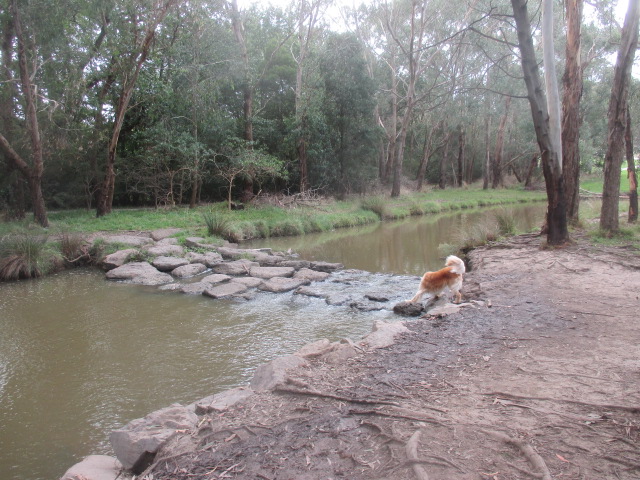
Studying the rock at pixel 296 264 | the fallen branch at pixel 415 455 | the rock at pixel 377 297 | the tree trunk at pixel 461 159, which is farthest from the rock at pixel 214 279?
the tree trunk at pixel 461 159

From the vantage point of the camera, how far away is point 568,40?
10688mm

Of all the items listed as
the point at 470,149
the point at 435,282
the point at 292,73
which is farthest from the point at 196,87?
the point at 470,149

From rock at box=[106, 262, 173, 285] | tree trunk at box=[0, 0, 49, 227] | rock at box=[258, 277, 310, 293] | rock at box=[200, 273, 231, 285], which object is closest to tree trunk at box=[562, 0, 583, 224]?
rock at box=[258, 277, 310, 293]

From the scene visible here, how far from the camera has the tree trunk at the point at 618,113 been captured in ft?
31.5

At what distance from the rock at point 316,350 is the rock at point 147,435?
1359 mm

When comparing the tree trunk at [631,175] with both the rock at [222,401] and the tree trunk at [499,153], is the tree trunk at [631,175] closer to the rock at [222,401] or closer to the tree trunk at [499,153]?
the rock at [222,401]

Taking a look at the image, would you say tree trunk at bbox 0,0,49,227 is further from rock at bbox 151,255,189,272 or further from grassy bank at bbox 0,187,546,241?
rock at bbox 151,255,189,272

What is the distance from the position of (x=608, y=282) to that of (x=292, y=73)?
21.4 meters

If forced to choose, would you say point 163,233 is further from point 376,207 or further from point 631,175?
point 631,175

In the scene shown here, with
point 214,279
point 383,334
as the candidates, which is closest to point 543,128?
point 383,334

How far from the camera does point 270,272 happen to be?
33.7ft

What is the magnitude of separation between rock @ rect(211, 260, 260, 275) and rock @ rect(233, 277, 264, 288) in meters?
0.65

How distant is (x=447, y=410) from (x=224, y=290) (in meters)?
6.34

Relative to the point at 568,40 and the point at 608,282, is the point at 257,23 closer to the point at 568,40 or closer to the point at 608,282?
the point at 568,40
